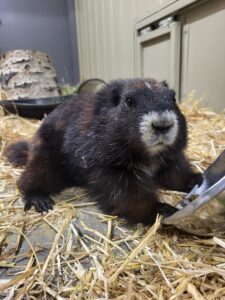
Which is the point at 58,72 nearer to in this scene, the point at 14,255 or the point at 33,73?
the point at 33,73

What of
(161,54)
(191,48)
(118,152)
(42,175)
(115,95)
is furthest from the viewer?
(161,54)

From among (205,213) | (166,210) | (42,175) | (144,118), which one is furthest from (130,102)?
Result: (42,175)

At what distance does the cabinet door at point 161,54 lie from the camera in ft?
11.7

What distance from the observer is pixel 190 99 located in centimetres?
329

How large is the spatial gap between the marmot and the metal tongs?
0.09 meters

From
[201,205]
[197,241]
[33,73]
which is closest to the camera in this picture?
[201,205]

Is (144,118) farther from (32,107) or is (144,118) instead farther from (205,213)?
(32,107)

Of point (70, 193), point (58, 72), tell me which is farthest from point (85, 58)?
point (70, 193)

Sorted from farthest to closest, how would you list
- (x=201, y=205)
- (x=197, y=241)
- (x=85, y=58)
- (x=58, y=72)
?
(x=58, y=72)
(x=85, y=58)
(x=197, y=241)
(x=201, y=205)

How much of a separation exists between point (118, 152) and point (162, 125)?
0.90 feet

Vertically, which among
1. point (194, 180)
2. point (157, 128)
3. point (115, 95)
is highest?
point (115, 95)

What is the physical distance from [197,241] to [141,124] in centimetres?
54

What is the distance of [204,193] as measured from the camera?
3.57 ft

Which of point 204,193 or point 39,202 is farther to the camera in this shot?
point 39,202
